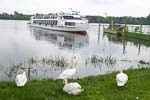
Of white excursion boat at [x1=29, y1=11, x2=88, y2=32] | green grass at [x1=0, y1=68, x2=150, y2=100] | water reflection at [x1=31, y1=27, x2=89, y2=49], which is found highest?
green grass at [x1=0, y1=68, x2=150, y2=100]

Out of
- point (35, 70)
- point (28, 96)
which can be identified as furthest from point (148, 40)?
point (28, 96)

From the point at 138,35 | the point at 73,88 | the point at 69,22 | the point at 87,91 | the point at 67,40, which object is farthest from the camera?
the point at 69,22

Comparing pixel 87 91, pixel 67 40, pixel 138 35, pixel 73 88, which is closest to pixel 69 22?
pixel 138 35

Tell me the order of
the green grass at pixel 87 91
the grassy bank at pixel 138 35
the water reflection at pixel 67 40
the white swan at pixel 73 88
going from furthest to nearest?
1. the grassy bank at pixel 138 35
2. the water reflection at pixel 67 40
3. the white swan at pixel 73 88
4. the green grass at pixel 87 91

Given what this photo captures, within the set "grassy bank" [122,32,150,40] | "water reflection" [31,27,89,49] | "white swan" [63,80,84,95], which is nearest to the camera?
"white swan" [63,80,84,95]

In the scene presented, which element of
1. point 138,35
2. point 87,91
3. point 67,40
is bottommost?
point 67,40

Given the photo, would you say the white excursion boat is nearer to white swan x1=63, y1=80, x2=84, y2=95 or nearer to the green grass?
the green grass

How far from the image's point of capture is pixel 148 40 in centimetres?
6116

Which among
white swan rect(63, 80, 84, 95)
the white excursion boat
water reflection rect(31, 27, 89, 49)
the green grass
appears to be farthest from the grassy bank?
white swan rect(63, 80, 84, 95)

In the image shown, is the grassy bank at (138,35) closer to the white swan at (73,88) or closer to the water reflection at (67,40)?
the water reflection at (67,40)

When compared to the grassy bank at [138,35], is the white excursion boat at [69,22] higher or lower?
higher

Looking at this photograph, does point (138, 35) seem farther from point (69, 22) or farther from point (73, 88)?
point (73, 88)

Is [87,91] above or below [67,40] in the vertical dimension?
above

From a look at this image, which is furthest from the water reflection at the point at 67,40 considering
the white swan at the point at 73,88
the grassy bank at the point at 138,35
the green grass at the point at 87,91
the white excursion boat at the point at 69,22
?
the white swan at the point at 73,88
